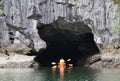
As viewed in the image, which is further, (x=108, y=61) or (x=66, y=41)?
(x=66, y=41)

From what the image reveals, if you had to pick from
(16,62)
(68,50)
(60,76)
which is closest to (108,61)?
(16,62)

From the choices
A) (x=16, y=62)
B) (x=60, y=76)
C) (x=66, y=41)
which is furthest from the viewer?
(x=66, y=41)

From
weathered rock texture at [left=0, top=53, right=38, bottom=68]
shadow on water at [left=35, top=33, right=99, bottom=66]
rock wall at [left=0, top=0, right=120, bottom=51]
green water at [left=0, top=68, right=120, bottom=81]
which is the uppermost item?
rock wall at [left=0, top=0, right=120, bottom=51]

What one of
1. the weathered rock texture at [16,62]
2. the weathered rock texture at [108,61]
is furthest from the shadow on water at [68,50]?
the weathered rock texture at [16,62]

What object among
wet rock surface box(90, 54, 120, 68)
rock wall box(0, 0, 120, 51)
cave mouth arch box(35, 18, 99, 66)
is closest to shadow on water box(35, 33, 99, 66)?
cave mouth arch box(35, 18, 99, 66)

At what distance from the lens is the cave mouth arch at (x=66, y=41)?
159 feet

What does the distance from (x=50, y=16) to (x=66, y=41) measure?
10.7m

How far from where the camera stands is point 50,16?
152ft

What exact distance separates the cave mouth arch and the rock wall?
1.49 meters

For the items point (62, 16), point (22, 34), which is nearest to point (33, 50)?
point (22, 34)

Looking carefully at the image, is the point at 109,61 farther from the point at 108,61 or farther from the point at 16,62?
the point at 16,62

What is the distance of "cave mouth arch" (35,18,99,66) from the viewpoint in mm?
48594

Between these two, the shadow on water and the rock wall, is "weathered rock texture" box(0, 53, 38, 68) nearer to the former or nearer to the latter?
the rock wall

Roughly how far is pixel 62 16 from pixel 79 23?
263 cm
